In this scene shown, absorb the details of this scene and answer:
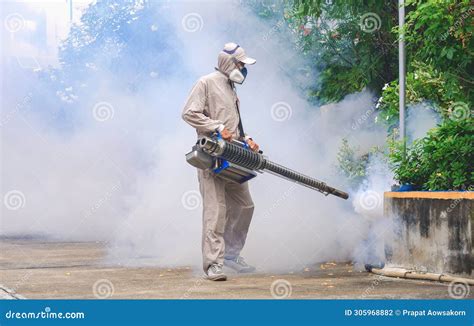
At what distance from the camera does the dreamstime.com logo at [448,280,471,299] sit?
913cm

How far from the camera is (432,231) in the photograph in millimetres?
10484

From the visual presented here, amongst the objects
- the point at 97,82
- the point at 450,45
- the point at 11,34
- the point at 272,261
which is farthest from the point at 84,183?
the point at 450,45

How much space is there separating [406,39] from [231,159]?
2.27 metres

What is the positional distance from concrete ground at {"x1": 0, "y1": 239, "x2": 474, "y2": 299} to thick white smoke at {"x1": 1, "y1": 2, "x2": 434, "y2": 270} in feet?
2.66

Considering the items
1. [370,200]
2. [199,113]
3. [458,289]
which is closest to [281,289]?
[458,289]

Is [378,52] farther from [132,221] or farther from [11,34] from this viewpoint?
[11,34]

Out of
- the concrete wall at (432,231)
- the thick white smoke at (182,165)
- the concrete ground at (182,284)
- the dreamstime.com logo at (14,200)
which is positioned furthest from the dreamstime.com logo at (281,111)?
the dreamstime.com logo at (14,200)

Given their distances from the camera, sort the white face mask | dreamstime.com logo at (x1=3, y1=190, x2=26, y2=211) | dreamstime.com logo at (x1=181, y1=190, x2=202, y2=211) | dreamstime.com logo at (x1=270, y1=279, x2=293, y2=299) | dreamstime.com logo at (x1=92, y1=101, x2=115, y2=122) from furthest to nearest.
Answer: dreamstime.com logo at (x1=92, y1=101, x2=115, y2=122) < dreamstime.com logo at (x1=3, y1=190, x2=26, y2=211) < dreamstime.com logo at (x1=181, y1=190, x2=202, y2=211) < the white face mask < dreamstime.com logo at (x1=270, y1=279, x2=293, y2=299)

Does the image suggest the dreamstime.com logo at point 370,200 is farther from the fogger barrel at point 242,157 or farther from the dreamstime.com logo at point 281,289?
the dreamstime.com logo at point 281,289

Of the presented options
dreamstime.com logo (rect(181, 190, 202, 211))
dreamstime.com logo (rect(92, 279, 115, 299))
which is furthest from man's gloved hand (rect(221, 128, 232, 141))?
dreamstime.com logo (rect(181, 190, 202, 211))

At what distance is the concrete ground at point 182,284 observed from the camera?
30.1ft

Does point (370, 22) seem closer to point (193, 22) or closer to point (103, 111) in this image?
point (193, 22)

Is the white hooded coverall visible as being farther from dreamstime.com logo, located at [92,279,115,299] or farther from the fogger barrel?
dreamstime.com logo, located at [92,279,115,299]

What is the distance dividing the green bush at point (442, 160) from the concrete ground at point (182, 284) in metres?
1.04
